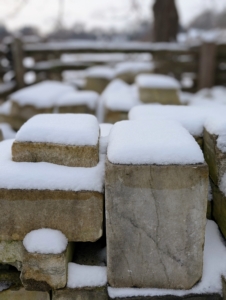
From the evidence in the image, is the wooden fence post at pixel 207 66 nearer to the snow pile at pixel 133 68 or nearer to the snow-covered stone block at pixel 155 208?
the snow pile at pixel 133 68

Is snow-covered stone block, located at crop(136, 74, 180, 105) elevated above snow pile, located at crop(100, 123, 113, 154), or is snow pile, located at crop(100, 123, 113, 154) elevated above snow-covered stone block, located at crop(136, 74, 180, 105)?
snow pile, located at crop(100, 123, 113, 154)

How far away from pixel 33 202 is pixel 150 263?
0.50 meters

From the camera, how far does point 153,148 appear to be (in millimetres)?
1216

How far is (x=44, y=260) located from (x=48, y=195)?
0.82ft

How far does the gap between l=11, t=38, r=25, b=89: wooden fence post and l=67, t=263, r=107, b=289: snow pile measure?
16.1 ft

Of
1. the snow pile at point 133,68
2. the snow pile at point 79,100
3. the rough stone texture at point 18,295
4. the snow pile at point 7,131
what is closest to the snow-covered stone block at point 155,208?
the rough stone texture at point 18,295

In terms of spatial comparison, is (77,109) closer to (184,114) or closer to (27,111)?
(27,111)

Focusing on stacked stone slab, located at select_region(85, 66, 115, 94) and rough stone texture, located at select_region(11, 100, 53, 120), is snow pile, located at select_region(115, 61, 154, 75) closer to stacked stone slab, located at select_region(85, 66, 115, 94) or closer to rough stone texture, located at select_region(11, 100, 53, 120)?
stacked stone slab, located at select_region(85, 66, 115, 94)

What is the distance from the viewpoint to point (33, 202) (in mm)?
1299

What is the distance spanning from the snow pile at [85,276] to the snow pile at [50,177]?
0.34 metres

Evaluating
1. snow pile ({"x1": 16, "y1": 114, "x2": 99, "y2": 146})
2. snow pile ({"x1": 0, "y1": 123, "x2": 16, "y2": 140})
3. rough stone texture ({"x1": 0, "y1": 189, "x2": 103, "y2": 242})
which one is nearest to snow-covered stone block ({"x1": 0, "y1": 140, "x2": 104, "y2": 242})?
rough stone texture ({"x1": 0, "y1": 189, "x2": 103, "y2": 242})

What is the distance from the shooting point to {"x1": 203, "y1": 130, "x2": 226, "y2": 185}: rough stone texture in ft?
4.67

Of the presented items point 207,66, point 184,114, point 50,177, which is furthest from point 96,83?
point 50,177

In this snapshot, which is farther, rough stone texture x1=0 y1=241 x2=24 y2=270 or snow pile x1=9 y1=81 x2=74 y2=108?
snow pile x1=9 y1=81 x2=74 y2=108
